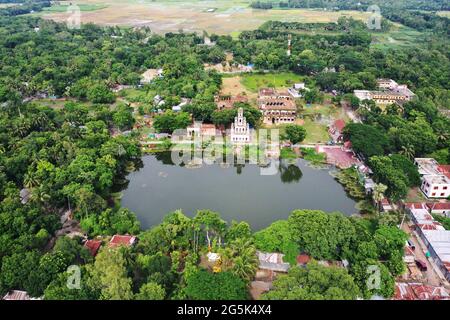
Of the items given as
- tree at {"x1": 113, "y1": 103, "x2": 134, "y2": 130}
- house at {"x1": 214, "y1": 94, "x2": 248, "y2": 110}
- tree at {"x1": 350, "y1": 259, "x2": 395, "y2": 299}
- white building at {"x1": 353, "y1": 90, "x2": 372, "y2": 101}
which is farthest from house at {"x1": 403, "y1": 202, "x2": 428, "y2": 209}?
tree at {"x1": 113, "y1": 103, "x2": 134, "y2": 130}

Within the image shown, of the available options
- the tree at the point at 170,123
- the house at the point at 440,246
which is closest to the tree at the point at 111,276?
the house at the point at 440,246

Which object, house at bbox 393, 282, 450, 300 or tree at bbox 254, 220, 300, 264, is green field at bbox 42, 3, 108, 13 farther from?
house at bbox 393, 282, 450, 300

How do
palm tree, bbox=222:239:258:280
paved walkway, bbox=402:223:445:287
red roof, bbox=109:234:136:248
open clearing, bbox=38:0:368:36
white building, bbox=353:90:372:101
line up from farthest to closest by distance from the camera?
1. open clearing, bbox=38:0:368:36
2. white building, bbox=353:90:372:101
3. red roof, bbox=109:234:136:248
4. paved walkway, bbox=402:223:445:287
5. palm tree, bbox=222:239:258:280

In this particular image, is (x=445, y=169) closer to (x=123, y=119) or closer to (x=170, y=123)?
(x=170, y=123)

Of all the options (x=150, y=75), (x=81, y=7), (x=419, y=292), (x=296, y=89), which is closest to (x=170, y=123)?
(x=150, y=75)

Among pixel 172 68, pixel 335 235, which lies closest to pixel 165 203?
pixel 335 235

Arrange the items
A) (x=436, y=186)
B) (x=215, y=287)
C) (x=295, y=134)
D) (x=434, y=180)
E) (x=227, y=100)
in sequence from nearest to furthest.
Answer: (x=215, y=287) < (x=436, y=186) < (x=434, y=180) < (x=295, y=134) < (x=227, y=100)

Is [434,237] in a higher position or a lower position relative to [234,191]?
higher
